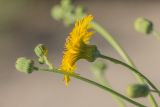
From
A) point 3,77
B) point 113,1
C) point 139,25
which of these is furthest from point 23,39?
point 139,25

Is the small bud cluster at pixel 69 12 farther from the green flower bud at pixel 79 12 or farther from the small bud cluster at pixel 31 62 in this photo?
the small bud cluster at pixel 31 62

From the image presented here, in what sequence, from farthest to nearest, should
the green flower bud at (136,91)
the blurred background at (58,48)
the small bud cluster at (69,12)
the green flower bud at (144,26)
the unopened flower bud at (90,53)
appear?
the blurred background at (58,48), the small bud cluster at (69,12), the green flower bud at (144,26), the unopened flower bud at (90,53), the green flower bud at (136,91)

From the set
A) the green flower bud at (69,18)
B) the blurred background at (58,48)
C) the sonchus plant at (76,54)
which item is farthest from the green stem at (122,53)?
the blurred background at (58,48)

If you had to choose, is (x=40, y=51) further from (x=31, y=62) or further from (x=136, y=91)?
(x=136, y=91)

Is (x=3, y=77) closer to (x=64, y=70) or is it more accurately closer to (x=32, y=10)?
(x=32, y=10)

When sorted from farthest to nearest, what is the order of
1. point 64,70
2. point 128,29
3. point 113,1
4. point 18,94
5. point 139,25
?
point 113,1
point 128,29
point 18,94
point 139,25
point 64,70

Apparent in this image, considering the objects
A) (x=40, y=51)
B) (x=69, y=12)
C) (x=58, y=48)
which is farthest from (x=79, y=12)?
(x=58, y=48)

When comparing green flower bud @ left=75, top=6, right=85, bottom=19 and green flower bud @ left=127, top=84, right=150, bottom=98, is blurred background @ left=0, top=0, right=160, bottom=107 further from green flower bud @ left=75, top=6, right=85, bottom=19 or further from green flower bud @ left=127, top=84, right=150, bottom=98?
green flower bud @ left=127, top=84, right=150, bottom=98

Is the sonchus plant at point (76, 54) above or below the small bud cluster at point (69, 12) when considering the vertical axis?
below
